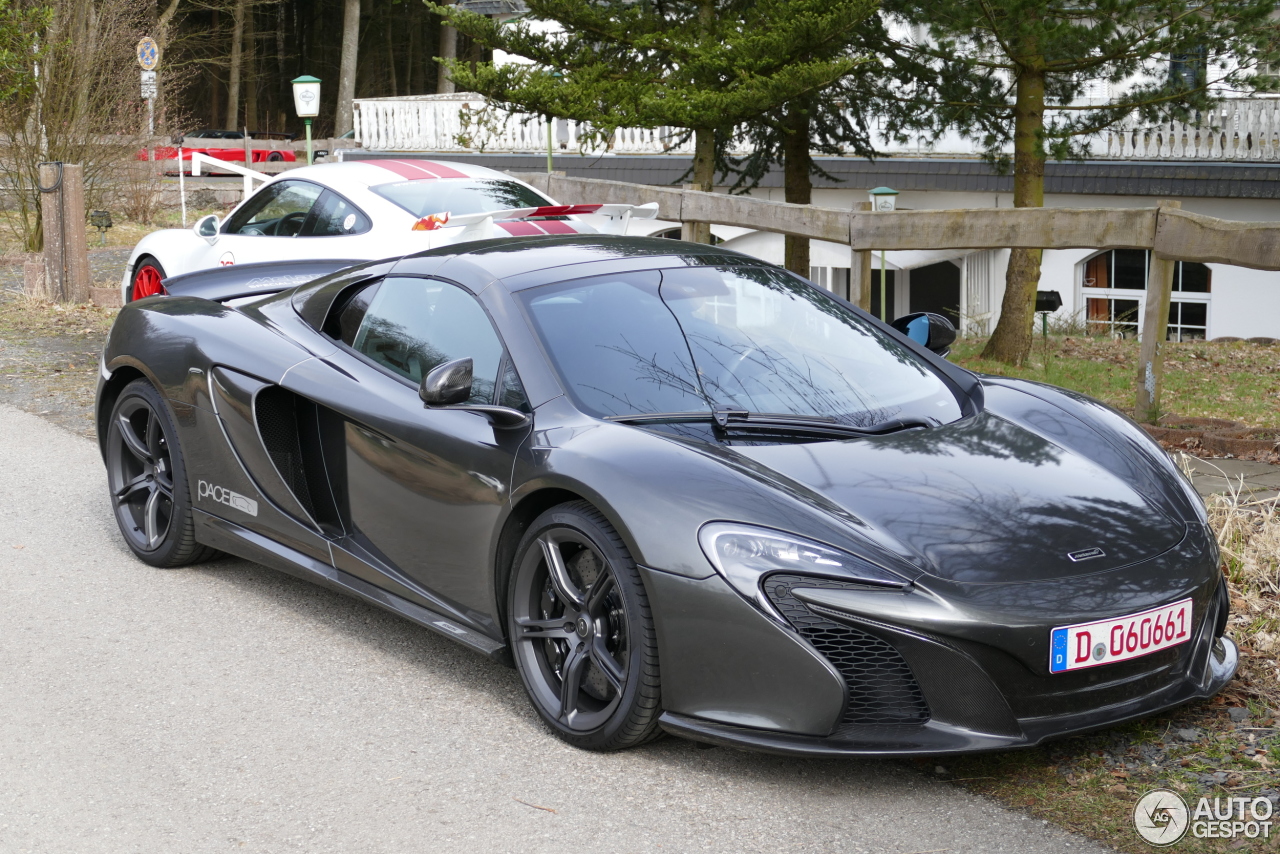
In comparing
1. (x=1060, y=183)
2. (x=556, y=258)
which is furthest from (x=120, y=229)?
(x=556, y=258)

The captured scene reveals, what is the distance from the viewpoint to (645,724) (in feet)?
12.2

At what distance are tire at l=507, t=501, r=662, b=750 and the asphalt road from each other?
116 mm

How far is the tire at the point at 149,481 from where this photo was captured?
5.51 m

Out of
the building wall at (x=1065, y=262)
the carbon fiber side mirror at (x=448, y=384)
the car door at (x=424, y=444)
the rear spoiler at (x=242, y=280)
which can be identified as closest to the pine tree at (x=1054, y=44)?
the building wall at (x=1065, y=262)

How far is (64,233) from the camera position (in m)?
13.8

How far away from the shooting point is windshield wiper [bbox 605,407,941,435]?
4.07m

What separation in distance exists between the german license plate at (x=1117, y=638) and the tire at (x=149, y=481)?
347 cm

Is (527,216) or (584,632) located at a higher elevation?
(527,216)

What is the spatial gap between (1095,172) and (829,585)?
19752 mm

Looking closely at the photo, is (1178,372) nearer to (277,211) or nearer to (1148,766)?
(277,211)

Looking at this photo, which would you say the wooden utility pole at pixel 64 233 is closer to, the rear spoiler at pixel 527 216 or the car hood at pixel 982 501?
the rear spoiler at pixel 527 216

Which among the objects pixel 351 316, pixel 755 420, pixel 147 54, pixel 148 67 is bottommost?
pixel 755 420

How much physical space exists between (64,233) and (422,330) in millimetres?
10493

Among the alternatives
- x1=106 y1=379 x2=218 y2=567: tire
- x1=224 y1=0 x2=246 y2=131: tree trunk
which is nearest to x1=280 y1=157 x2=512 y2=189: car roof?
x1=106 y1=379 x2=218 y2=567: tire
